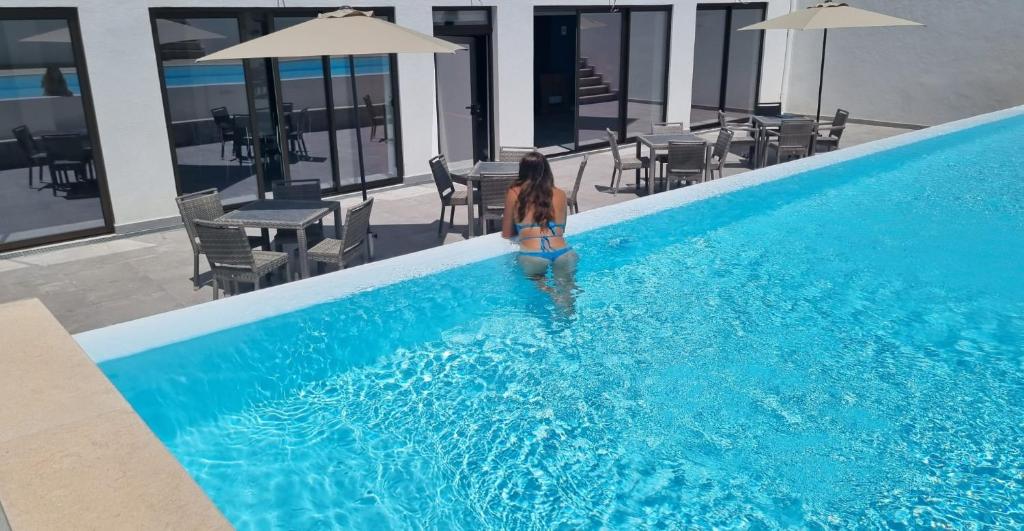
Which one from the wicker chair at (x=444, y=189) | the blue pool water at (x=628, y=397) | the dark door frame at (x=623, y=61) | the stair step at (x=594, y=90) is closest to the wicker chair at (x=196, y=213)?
the blue pool water at (x=628, y=397)

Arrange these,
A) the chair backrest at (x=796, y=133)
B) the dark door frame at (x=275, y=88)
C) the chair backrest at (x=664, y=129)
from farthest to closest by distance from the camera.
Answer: the chair backrest at (x=664, y=129) < the chair backrest at (x=796, y=133) < the dark door frame at (x=275, y=88)

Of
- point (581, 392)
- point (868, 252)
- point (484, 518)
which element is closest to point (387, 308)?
point (581, 392)

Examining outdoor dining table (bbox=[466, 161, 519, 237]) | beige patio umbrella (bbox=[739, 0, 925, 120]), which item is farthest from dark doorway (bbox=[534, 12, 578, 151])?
outdoor dining table (bbox=[466, 161, 519, 237])

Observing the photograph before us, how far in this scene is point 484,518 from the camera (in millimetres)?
4258

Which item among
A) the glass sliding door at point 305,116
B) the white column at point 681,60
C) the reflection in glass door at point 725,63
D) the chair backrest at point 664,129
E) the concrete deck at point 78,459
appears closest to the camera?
the concrete deck at point 78,459

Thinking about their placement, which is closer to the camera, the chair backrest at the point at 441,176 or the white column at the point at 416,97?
the chair backrest at the point at 441,176

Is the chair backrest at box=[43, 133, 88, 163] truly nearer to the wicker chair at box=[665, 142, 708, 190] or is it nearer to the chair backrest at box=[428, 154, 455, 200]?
the chair backrest at box=[428, 154, 455, 200]

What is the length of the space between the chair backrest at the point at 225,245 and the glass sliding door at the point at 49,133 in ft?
11.7

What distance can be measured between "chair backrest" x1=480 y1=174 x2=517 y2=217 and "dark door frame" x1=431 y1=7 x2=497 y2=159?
3.92 meters

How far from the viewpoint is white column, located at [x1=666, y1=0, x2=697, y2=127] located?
1513 centimetres

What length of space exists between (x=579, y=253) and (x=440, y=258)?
1.63 metres

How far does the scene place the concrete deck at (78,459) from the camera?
2682 mm

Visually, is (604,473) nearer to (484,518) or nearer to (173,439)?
(484,518)

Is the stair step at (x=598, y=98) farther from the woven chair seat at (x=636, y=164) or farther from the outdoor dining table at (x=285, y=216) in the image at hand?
the outdoor dining table at (x=285, y=216)
